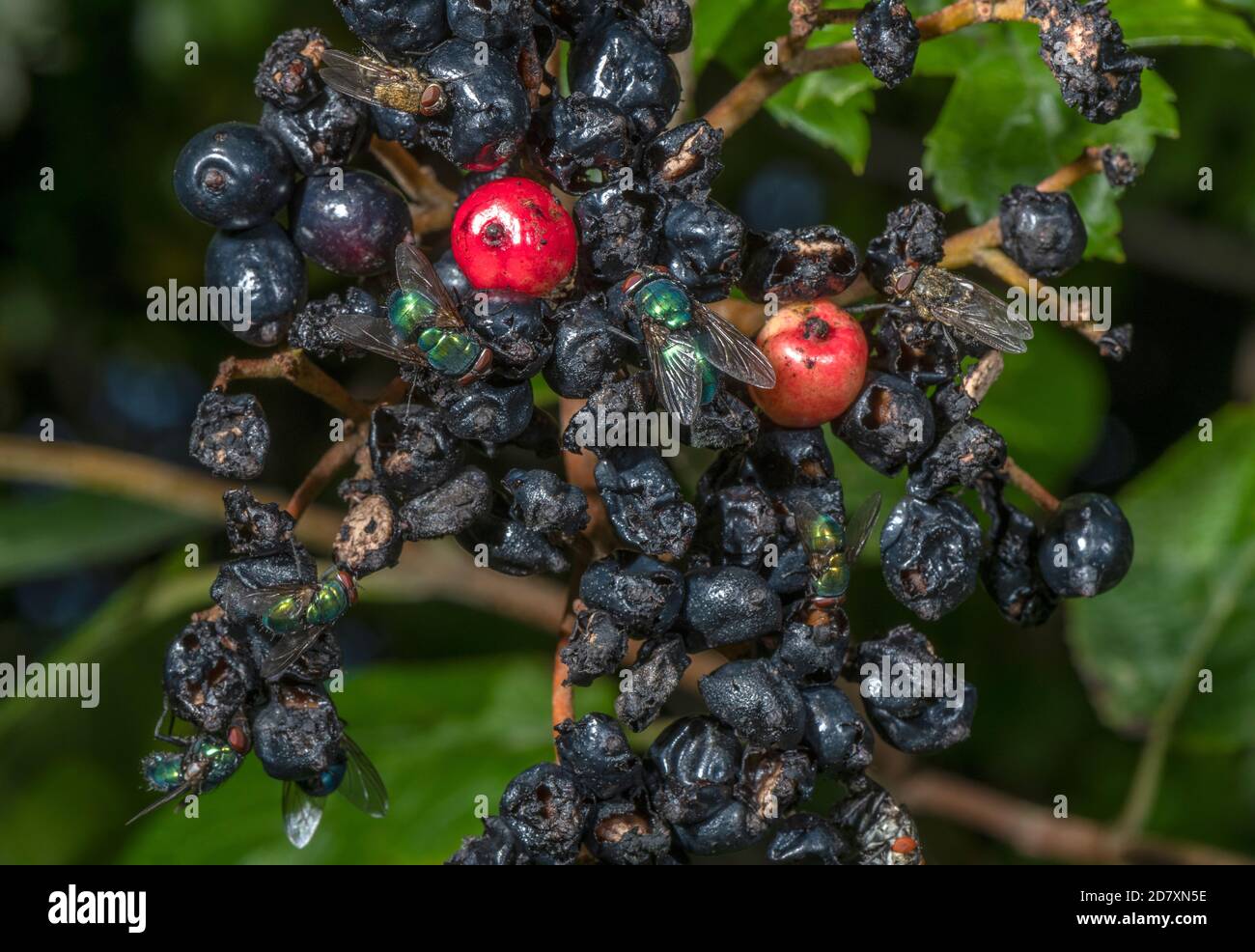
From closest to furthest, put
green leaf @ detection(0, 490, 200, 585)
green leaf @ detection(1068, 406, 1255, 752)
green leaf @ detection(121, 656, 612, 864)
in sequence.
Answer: green leaf @ detection(121, 656, 612, 864) → green leaf @ detection(1068, 406, 1255, 752) → green leaf @ detection(0, 490, 200, 585)

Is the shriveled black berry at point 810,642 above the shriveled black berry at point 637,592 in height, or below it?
below

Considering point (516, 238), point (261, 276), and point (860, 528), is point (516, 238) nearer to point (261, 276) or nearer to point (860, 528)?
point (261, 276)

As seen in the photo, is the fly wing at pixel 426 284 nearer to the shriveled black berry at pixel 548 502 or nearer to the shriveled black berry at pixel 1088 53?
the shriveled black berry at pixel 548 502

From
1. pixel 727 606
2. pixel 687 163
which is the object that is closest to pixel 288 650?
pixel 727 606

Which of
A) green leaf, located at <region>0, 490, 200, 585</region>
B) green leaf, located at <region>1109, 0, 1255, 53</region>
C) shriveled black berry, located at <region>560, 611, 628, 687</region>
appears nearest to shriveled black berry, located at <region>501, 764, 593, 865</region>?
shriveled black berry, located at <region>560, 611, 628, 687</region>

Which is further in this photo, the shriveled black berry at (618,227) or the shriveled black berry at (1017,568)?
the shriveled black berry at (1017,568)

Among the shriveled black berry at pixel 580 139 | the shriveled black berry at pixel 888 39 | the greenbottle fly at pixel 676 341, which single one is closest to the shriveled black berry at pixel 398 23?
the shriveled black berry at pixel 580 139

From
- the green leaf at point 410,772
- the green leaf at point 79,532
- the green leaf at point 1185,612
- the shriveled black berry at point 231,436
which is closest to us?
the shriveled black berry at point 231,436

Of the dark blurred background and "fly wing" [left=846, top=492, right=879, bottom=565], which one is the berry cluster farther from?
the dark blurred background
